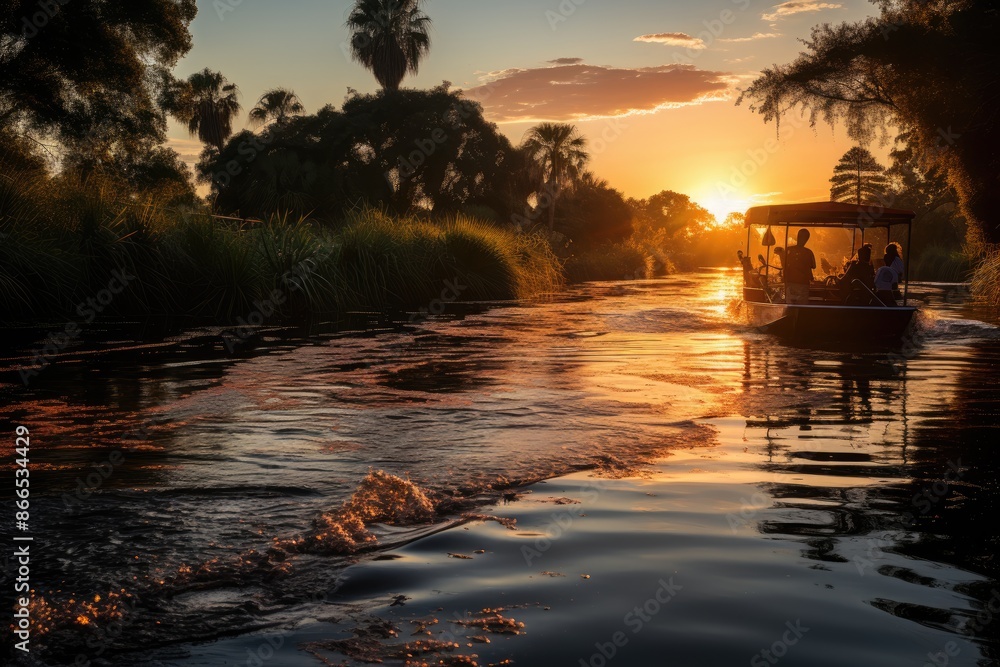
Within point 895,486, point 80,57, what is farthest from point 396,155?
point 895,486

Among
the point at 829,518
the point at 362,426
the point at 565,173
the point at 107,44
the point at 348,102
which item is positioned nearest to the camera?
the point at 829,518

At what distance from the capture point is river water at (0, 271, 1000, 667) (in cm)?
331

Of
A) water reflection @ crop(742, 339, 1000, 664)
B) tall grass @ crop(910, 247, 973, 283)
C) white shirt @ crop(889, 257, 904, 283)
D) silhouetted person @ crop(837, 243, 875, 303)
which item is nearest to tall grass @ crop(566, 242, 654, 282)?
tall grass @ crop(910, 247, 973, 283)

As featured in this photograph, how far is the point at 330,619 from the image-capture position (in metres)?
3.45

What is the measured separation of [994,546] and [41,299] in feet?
53.7

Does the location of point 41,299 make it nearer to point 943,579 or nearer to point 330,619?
point 330,619

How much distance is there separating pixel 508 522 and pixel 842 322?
43.1 ft

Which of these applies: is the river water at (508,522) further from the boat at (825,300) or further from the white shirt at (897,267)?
the white shirt at (897,267)

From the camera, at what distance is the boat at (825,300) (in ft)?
53.2

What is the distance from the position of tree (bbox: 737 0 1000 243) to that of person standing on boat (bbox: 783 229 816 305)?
8294mm

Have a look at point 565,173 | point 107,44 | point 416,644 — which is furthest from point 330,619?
point 565,173

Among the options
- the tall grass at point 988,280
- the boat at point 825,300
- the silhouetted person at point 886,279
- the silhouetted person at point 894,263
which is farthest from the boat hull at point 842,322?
the tall grass at point 988,280

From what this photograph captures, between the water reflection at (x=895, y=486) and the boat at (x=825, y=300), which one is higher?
the boat at (x=825, y=300)

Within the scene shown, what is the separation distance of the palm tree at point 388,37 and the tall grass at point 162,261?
109ft
